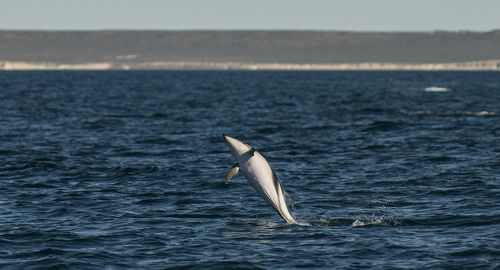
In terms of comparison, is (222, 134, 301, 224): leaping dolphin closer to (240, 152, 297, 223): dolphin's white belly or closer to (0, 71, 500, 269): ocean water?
(240, 152, 297, 223): dolphin's white belly

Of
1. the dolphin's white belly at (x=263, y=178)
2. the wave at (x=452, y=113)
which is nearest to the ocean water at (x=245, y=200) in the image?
the dolphin's white belly at (x=263, y=178)

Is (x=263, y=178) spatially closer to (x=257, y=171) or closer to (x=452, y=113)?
(x=257, y=171)

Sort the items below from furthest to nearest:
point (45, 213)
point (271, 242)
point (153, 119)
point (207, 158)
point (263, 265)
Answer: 1. point (153, 119)
2. point (207, 158)
3. point (45, 213)
4. point (271, 242)
5. point (263, 265)

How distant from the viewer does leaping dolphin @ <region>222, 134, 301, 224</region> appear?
56.5ft

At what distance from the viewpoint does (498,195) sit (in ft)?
77.0

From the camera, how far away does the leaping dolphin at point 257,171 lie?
56.5 ft

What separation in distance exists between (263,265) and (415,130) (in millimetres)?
31435

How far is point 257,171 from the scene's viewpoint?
17422 mm

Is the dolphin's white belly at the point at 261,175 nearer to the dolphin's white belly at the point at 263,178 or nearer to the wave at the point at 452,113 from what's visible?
the dolphin's white belly at the point at 263,178

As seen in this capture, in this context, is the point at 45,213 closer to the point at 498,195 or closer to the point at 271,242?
the point at 271,242

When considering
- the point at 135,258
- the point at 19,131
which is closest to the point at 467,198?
the point at 135,258

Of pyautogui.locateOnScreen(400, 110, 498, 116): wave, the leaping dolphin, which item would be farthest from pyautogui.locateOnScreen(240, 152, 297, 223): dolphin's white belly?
pyautogui.locateOnScreen(400, 110, 498, 116): wave

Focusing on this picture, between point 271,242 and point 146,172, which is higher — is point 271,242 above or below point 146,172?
below

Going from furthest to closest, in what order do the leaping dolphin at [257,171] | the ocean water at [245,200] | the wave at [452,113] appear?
the wave at [452,113] → the leaping dolphin at [257,171] → the ocean water at [245,200]
